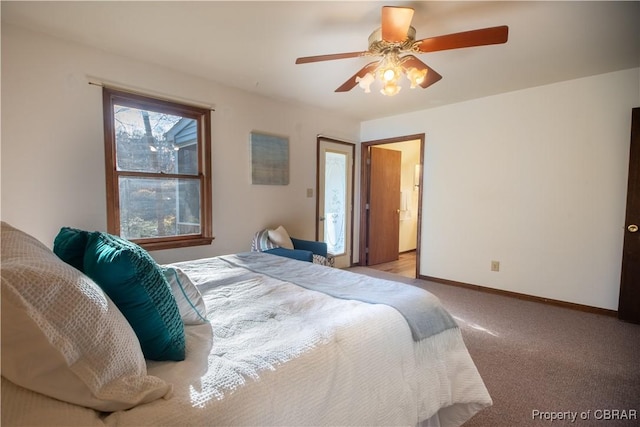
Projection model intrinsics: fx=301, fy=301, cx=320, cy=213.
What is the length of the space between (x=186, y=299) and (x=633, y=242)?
378 cm

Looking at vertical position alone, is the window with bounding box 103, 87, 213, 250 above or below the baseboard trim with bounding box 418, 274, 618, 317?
above

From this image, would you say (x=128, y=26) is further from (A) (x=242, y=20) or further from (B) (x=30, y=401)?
(B) (x=30, y=401)

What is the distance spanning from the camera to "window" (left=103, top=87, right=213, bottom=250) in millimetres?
2674

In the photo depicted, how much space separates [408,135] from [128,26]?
3464mm

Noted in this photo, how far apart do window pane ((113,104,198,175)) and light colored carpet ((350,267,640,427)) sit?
10.3 ft

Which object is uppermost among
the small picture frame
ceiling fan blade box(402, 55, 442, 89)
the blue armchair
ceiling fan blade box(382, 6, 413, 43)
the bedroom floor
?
ceiling fan blade box(382, 6, 413, 43)

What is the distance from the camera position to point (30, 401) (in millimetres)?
616

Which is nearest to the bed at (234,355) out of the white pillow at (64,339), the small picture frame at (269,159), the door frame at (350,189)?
the white pillow at (64,339)

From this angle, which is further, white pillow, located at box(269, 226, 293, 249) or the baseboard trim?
white pillow, located at box(269, 226, 293, 249)

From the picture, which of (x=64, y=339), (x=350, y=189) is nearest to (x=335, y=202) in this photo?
(x=350, y=189)

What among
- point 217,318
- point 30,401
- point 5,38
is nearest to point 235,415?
point 30,401

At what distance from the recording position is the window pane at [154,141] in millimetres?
2729

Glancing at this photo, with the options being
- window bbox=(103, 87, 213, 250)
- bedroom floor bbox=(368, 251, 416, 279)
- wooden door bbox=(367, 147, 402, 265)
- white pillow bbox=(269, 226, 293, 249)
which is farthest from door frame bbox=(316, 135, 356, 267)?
window bbox=(103, 87, 213, 250)

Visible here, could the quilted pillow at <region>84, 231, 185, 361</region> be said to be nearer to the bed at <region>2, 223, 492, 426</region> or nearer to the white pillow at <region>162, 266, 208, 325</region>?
the bed at <region>2, 223, 492, 426</region>
